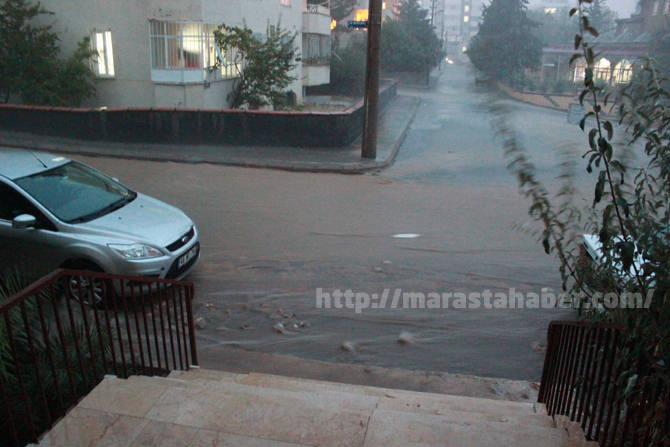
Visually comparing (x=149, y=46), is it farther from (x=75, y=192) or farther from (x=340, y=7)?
(x=340, y=7)

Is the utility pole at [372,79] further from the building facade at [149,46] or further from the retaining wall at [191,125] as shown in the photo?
the building facade at [149,46]

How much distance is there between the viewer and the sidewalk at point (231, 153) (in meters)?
15.4

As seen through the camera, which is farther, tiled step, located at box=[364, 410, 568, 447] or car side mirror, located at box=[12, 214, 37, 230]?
car side mirror, located at box=[12, 214, 37, 230]

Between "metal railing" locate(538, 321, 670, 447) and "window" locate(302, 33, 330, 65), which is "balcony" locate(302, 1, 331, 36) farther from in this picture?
"metal railing" locate(538, 321, 670, 447)

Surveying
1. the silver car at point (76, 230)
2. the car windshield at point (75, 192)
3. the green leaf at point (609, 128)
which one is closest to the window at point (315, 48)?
the car windshield at point (75, 192)

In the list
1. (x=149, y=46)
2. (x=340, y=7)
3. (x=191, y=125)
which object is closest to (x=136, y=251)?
(x=191, y=125)

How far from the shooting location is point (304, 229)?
33.0 ft

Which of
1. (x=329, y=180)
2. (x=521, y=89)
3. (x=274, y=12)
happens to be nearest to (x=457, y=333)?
(x=329, y=180)

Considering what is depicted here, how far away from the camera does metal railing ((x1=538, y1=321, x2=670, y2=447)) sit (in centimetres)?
265

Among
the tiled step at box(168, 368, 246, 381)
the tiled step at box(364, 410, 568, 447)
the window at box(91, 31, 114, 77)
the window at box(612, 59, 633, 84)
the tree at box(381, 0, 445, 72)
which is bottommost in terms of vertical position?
the tiled step at box(168, 368, 246, 381)

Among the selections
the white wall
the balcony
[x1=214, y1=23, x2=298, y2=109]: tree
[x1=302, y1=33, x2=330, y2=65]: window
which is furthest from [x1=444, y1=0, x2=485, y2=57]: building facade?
the white wall

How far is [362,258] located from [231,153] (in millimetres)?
8617

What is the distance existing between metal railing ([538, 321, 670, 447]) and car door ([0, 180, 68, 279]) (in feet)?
17.4

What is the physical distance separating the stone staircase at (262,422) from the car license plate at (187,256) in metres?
3.20
